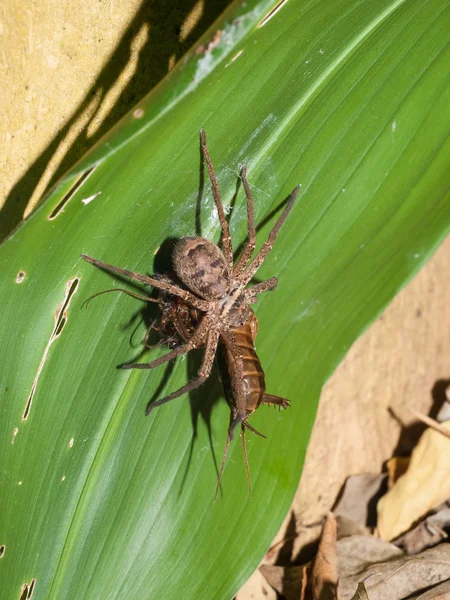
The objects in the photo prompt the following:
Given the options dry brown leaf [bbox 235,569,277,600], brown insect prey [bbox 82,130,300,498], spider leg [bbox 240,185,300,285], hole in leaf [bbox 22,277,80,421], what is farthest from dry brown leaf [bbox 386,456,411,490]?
hole in leaf [bbox 22,277,80,421]

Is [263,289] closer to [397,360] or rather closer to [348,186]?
[348,186]

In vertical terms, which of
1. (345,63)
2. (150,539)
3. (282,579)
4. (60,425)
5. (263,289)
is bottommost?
(282,579)

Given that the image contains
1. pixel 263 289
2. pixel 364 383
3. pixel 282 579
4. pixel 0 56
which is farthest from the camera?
pixel 364 383

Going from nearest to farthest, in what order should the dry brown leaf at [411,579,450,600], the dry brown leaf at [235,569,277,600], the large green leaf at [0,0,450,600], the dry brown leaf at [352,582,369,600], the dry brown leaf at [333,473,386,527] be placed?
the large green leaf at [0,0,450,600], the dry brown leaf at [352,582,369,600], the dry brown leaf at [411,579,450,600], the dry brown leaf at [235,569,277,600], the dry brown leaf at [333,473,386,527]

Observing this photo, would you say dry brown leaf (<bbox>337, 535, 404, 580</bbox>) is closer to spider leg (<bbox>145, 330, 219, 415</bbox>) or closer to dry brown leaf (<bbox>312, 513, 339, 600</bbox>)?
dry brown leaf (<bbox>312, 513, 339, 600</bbox>)

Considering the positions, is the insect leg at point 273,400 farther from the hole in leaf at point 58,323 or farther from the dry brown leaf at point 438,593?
the dry brown leaf at point 438,593

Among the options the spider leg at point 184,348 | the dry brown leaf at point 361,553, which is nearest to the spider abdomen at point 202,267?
the spider leg at point 184,348

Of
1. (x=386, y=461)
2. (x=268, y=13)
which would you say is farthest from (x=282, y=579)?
(x=268, y=13)
